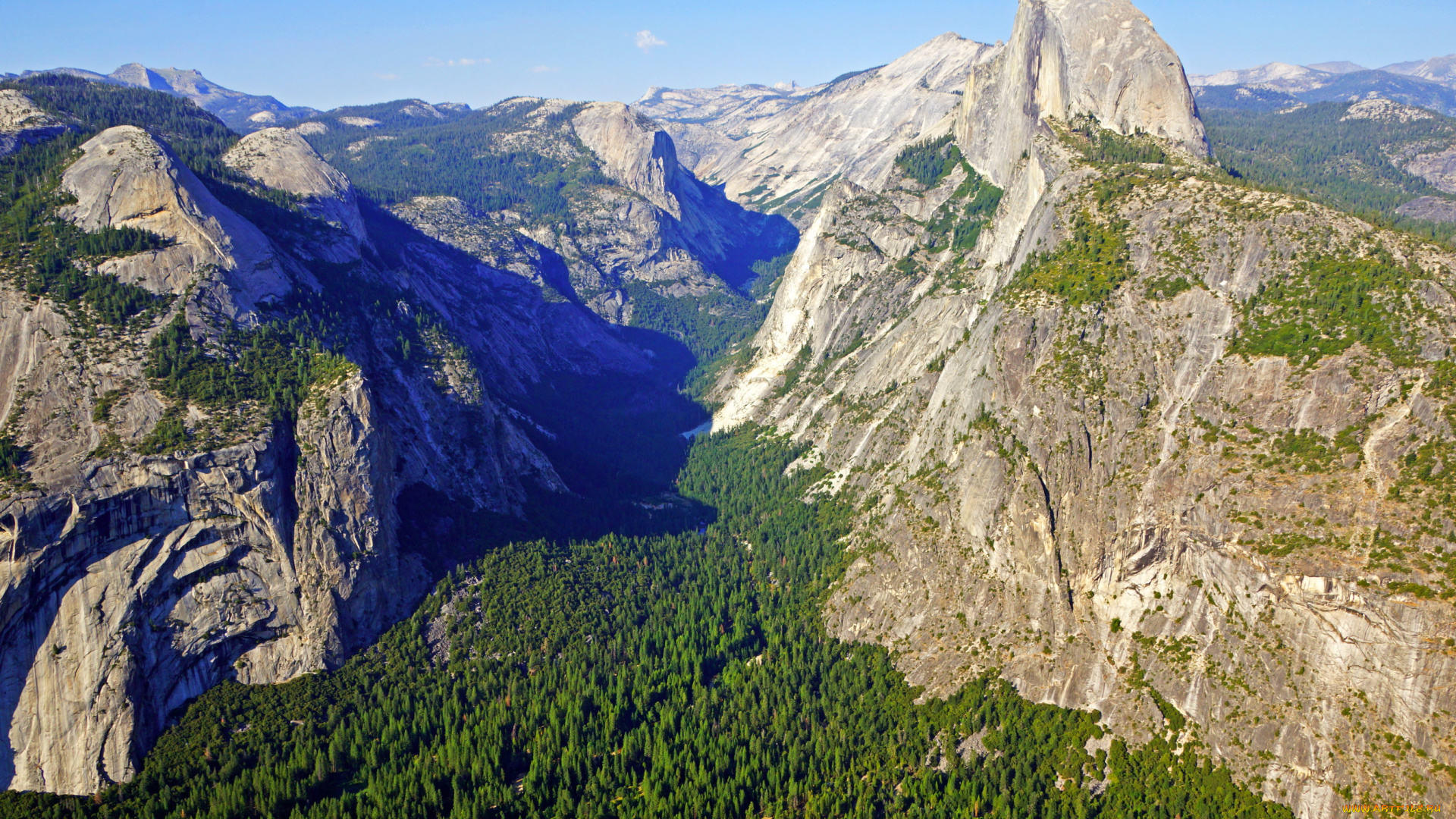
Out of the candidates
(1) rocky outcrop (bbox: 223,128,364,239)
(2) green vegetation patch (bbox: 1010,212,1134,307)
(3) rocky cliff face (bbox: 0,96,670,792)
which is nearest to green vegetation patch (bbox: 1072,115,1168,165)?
(2) green vegetation patch (bbox: 1010,212,1134,307)

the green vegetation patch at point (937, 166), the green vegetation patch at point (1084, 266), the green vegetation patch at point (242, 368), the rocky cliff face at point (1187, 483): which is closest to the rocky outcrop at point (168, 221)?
the green vegetation patch at point (242, 368)

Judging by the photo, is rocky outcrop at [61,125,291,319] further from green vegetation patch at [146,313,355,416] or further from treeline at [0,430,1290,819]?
treeline at [0,430,1290,819]

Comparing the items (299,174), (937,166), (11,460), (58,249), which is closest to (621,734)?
(11,460)

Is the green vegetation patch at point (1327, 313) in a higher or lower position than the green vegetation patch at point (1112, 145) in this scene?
lower

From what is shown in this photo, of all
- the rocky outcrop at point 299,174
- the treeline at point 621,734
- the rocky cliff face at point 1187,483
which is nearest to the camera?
the rocky cliff face at point 1187,483

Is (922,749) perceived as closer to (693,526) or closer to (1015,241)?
(693,526)

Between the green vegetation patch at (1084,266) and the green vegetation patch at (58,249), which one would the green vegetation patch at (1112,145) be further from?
the green vegetation patch at (58,249)

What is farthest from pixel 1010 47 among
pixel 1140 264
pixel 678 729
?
pixel 678 729
